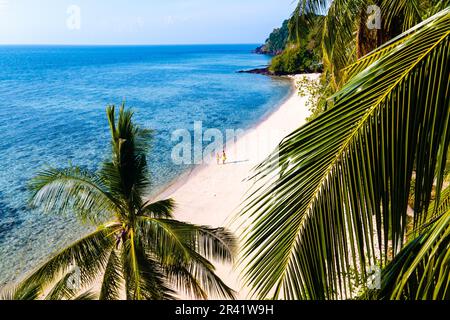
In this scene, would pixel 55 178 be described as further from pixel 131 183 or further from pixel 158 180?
pixel 158 180

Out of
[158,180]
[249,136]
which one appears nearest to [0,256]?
[158,180]

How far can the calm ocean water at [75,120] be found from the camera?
1655 centimetres

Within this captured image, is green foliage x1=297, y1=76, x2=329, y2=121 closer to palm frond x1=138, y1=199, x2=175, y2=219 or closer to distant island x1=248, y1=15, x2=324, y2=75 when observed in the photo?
distant island x1=248, y1=15, x2=324, y2=75

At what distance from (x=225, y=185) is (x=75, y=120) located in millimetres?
27010

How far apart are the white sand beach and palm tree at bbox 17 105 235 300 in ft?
10.5

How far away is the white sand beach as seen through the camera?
15623mm

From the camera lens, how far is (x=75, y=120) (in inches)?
1545

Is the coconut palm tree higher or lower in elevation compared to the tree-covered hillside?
lower

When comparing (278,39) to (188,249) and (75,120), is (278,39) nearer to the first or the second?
(75,120)

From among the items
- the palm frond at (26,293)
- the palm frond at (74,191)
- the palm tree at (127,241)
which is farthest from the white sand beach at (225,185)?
the palm frond at (26,293)

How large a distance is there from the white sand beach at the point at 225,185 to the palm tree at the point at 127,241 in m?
3.19

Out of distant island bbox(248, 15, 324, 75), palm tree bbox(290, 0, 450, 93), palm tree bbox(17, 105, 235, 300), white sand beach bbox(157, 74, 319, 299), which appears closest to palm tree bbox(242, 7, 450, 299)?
palm tree bbox(290, 0, 450, 93)
